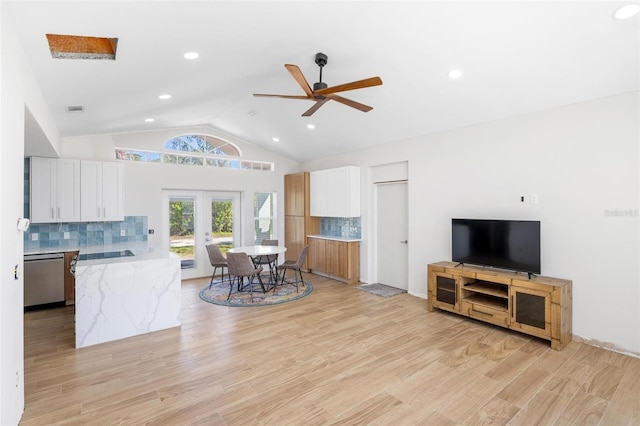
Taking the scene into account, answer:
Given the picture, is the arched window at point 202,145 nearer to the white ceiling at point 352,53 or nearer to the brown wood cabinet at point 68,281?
the white ceiling at point 352,53

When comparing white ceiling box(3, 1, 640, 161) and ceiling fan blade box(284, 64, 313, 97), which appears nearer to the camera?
white ceiling box(3, 1, 640, 161)

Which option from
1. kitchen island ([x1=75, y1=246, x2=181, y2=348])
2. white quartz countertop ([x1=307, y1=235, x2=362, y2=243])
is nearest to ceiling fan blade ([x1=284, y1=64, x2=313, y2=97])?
kitchen island ([x1=75, y1=246, x2=181, y2=348])

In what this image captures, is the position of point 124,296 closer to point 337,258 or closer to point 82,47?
point 82,47

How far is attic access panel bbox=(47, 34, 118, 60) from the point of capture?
8.30 ft

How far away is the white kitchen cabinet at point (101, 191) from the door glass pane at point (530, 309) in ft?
20.4

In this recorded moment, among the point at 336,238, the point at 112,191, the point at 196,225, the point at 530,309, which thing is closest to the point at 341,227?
the point at 336,238

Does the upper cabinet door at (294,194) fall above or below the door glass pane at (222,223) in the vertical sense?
above

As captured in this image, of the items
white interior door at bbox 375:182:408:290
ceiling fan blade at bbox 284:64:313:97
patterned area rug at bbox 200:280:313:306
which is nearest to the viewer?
ceiling fan blade at bbox 284:64:313:97

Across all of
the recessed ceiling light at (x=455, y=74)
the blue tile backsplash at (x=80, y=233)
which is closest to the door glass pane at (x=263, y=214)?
the blue tile backsplash at (x=80, y=233)

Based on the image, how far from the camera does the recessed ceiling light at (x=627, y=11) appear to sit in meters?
2.29

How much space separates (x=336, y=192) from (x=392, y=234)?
145 cm

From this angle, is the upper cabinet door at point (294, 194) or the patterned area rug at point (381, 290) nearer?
the patterned area rug at point (381, 290)

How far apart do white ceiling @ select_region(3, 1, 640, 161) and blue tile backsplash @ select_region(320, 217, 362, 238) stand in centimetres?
252

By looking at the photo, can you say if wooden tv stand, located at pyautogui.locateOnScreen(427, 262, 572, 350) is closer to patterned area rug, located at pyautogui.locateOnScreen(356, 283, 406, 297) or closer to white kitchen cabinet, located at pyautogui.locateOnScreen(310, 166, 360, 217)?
patterned area rug, located at pyautogui.locateOnScreen(356, 283, 406, 297)
